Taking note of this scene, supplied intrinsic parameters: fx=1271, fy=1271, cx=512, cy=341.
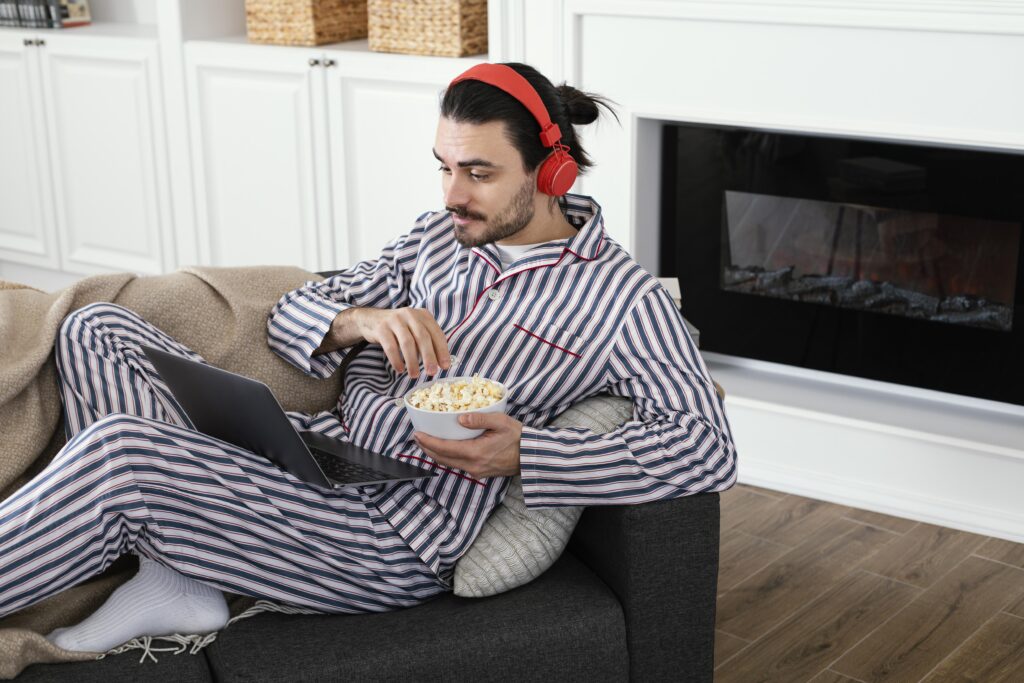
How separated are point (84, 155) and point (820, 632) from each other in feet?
9.51

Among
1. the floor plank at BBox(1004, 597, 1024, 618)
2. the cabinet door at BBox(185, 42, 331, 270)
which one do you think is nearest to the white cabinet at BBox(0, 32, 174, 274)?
the cabinet door at BBox(185, 42, 331, 270)

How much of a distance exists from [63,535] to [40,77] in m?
2.90

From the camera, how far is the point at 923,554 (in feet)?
8.85

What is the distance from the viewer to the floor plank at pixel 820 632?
227 cm

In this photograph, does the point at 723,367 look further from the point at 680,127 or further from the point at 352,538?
the point at 352,538

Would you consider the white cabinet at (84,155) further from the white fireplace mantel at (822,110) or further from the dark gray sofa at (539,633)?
the dark gray sofa at (539,633)

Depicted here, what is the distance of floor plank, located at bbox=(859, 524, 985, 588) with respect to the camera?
2.61 metres

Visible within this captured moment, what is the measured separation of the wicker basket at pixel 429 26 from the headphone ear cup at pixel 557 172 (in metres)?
1.44

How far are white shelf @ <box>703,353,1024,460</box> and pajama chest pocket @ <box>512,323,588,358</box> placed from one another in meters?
1.21

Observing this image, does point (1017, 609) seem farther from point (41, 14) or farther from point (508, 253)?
point (41, 14)

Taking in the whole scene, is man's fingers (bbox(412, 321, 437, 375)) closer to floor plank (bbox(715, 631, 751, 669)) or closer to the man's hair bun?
the man's hair bun

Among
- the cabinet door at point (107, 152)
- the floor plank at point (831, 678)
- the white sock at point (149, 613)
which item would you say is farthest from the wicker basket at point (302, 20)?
the floor plank at point (831, 678)

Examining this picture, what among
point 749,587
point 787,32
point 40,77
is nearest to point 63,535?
point 749,587

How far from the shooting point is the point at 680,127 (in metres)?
3.08
